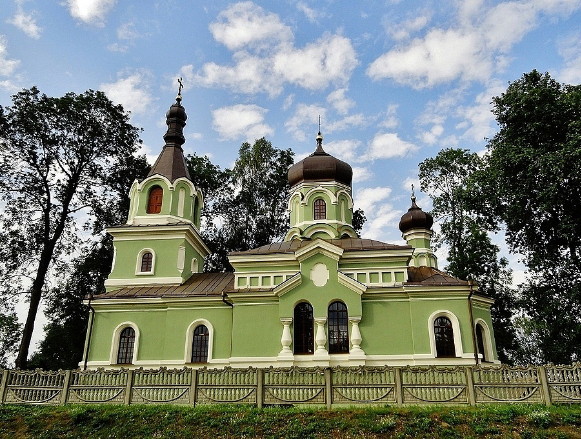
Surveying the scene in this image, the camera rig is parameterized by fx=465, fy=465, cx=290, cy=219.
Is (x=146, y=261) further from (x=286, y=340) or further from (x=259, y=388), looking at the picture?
(x=259, y=388)

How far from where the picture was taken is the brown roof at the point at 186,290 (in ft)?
59.8

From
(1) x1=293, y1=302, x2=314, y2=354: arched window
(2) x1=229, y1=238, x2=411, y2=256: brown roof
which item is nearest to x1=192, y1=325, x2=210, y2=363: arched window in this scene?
(2) x1=229, y1=238, x2=411, y2=256: brown roof

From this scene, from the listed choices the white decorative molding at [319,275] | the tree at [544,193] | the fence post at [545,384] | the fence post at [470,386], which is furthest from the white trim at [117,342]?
the tree at [544,193]

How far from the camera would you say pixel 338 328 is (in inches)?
643

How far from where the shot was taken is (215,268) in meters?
29.2

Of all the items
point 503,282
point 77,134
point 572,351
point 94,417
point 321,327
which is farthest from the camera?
point 503,282

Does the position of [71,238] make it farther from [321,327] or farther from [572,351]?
[572,351]

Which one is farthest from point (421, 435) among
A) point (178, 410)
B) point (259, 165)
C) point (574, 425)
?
point (259, 165)

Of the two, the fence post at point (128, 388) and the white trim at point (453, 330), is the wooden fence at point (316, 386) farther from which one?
the white trim at point (453, 330)

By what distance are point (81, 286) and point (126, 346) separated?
881 centimetres

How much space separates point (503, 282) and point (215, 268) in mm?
16861

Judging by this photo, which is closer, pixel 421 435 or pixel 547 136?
pixel 421 435

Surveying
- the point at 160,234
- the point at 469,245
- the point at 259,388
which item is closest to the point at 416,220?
the point at 469,245

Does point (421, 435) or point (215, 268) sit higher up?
point (215, 268)
